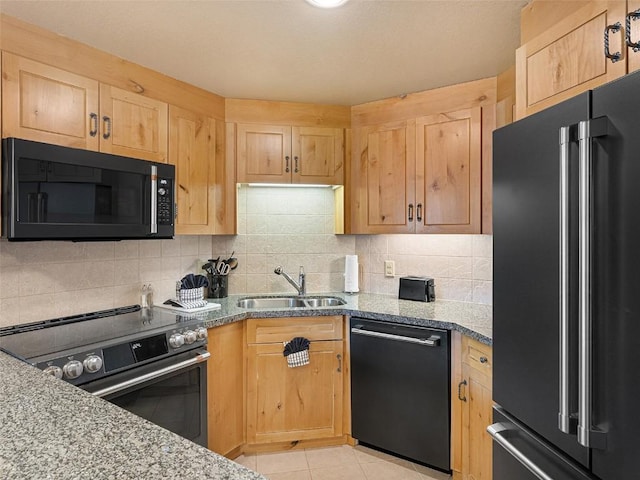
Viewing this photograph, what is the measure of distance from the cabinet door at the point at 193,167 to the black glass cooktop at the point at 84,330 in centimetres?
54

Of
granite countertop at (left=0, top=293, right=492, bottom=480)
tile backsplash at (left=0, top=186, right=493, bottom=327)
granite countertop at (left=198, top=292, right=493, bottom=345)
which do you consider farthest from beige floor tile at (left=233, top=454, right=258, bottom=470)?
granite countertop at (left=0, top=293, right=492, bottom=480)

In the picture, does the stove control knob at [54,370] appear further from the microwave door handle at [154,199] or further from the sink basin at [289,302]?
the sink basin at [289,302]

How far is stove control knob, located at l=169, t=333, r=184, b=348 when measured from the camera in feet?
6.43

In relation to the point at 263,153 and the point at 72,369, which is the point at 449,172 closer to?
the point at 263,153

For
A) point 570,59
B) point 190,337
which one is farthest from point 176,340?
point 570,59

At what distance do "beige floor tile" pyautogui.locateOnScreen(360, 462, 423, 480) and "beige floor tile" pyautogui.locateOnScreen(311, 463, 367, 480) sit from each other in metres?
0.04

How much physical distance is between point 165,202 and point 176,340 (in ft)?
2.42

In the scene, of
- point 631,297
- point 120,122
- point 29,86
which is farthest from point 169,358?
point 631,297

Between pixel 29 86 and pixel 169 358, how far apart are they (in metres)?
1.36

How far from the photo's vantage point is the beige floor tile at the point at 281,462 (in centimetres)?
232

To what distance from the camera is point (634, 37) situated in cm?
110

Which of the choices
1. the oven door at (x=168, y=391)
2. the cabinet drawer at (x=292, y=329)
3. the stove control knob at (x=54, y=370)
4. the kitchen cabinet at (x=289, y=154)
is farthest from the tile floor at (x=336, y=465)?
the kitchen cabinet at (x=289, y=154)

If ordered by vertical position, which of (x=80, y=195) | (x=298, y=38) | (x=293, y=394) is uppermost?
(x=298, y=38)

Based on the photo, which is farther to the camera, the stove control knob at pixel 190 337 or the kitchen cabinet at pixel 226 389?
the kitchen cabinet at pixel 226 389
